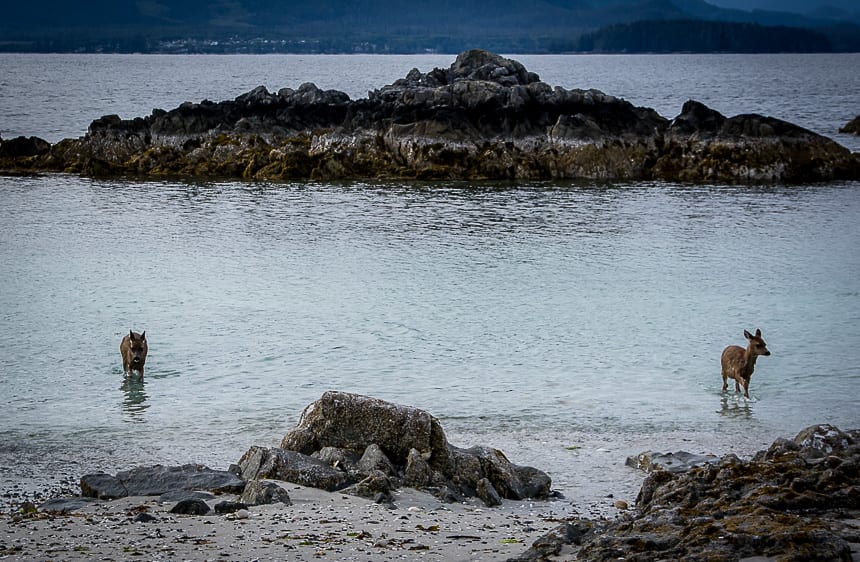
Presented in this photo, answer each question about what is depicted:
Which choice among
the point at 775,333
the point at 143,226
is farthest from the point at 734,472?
the point at 143,226

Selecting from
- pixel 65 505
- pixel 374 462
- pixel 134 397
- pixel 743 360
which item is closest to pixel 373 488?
pixel 374 462

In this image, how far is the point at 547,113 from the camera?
4862 centimetres

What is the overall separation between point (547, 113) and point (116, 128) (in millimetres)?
19583

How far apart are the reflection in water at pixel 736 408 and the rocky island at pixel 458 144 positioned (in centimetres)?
2935

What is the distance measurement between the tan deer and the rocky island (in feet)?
95.2

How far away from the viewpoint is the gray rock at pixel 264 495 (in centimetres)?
976

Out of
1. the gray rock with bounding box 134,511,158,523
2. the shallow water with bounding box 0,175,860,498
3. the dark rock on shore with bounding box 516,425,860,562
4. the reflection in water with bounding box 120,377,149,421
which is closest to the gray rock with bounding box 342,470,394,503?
the gray rock with bounding box 134,511,158,523

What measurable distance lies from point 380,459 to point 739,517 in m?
3.90

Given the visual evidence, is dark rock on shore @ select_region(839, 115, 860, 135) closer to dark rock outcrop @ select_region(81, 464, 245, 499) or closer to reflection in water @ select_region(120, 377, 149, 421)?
reflection in water @ select_region(120, 377, 149, 421)

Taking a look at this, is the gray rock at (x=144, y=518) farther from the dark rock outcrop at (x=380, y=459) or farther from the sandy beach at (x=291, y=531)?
the dark rock outcrop at (x=380, y=459)

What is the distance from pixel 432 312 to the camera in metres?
21.7

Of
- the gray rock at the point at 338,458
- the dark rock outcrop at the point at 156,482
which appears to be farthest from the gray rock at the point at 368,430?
the dark rock outcrop at the point at 156,482

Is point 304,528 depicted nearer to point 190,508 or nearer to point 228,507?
point 228,507

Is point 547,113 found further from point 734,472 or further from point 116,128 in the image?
point 734,472
